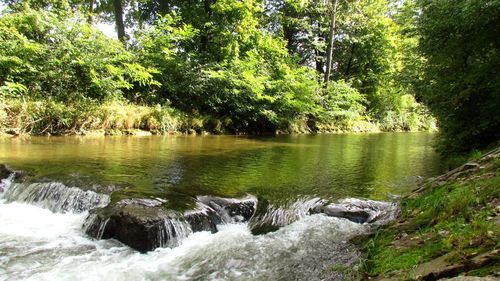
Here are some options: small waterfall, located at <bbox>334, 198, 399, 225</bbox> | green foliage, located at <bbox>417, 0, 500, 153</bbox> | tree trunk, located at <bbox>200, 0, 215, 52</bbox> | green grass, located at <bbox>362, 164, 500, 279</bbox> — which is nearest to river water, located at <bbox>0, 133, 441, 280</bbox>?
small waterfall, located at <bbox>334, 198, 399, 225</bbox>

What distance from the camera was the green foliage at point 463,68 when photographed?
7.23 metres

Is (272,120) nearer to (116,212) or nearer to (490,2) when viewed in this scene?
(490,2)

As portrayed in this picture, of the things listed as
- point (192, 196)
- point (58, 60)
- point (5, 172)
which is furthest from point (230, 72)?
point (192, 196)

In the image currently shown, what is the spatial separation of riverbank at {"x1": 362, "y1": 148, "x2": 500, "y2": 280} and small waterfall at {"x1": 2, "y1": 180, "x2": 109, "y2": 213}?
4227 millimetres

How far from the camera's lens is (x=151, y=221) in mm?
4867

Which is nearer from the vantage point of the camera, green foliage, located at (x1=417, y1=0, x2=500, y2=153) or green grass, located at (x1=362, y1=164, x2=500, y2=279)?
green grass, located at (x1=362, y1=164, x2=500, y2=279)

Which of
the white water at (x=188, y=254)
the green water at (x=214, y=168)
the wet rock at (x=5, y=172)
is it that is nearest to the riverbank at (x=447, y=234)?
the white water at (x=188, y=254)

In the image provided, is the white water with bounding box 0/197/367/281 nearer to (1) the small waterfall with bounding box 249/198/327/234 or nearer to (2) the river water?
(2) the river water

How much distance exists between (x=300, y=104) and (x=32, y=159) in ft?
48.7

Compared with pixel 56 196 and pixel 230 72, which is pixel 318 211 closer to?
pixel 56 196

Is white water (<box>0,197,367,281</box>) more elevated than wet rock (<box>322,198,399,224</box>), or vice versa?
wet rock (<box>322,198,399,224</box>)

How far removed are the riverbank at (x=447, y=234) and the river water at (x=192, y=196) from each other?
0.57 m

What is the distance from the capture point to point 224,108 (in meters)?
18.5

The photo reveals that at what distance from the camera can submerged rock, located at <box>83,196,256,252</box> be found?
4.81 m
